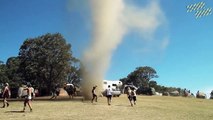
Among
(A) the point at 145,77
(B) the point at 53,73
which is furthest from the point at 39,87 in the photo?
(A) the point at 145,77

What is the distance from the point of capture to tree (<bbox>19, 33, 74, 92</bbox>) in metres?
89.1

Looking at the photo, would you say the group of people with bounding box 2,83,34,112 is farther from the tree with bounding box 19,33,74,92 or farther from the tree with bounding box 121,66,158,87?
the tree with bounding box 121,66,158,87

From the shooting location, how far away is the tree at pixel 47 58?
89.1m

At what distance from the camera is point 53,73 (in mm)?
90688

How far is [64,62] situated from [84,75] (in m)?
30.8

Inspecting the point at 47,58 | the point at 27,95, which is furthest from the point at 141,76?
the point at 27,95

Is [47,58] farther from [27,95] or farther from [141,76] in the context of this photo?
[141,76]

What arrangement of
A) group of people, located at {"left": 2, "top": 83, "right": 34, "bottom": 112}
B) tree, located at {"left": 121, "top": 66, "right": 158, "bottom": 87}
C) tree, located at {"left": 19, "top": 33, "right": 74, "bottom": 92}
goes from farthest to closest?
tree, located at {"left": 121, "top": 66, "right": 158, "bottom": 87} < tree, located at {"left": 19, "top": 33, "right": 74, "bottom": 92} < group of people, located at {"left": 2, "top": 83, "right": 34, "bottom": 112}

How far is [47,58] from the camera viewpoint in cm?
8869

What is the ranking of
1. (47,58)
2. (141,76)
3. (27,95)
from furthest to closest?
(141,76) → (47,58) → (27,95)

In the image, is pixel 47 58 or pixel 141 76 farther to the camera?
pixel 141 76

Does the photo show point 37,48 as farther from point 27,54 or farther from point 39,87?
point 39,87

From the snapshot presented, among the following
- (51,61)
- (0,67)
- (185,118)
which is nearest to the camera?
(185,118)

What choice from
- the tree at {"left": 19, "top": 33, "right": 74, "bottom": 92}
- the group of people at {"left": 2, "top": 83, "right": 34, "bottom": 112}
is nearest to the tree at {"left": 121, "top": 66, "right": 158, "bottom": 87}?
the tree at {"left": 19, "top": 33, "right": 74, "bottom": 92}
